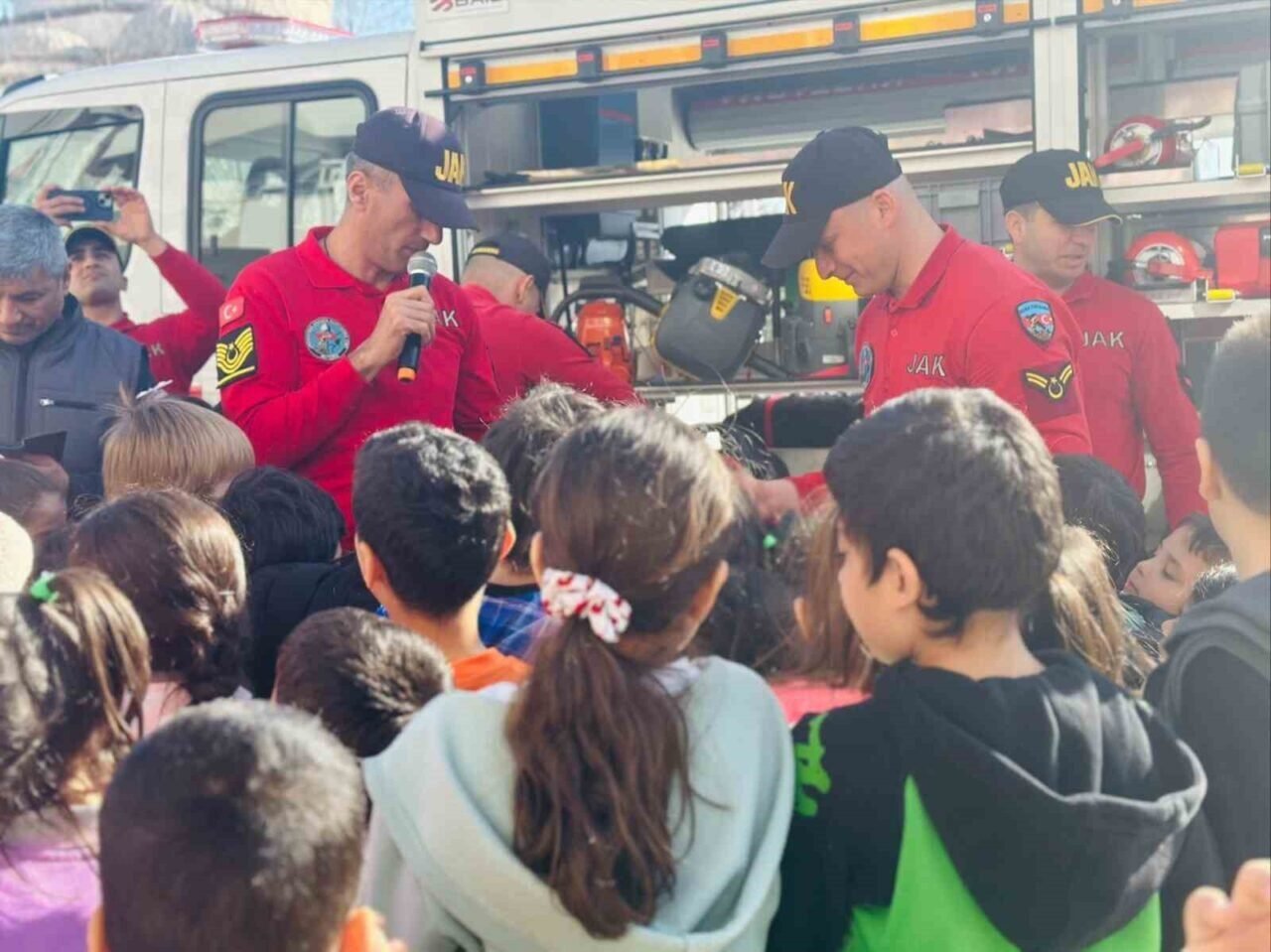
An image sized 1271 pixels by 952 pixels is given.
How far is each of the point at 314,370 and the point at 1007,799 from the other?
238 cm

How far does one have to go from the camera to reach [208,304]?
4.93 meters

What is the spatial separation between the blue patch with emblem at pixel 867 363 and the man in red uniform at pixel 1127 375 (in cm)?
68

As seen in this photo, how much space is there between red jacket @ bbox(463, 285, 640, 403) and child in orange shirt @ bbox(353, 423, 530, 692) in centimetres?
201

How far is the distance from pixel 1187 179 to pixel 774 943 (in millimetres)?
3061

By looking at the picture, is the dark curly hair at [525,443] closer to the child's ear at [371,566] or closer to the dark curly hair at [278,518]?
the child's ear at [371,566]

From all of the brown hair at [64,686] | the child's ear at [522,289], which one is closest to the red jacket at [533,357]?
the child's ear at [522,289]

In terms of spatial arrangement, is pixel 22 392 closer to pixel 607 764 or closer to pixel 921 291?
pixel 921 291

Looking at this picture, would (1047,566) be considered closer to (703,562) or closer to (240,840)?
(703,562)

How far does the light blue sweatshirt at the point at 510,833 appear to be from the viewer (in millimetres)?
1776


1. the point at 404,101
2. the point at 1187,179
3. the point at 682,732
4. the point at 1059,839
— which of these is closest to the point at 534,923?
the point at 682,732

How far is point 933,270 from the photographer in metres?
3.64

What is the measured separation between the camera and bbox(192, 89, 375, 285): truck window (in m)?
5.41

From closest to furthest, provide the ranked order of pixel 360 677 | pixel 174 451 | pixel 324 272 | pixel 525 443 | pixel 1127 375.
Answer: pixel 360 677, pixel 525 443, pixel 174 451, pixel 324 272, pixel 1127 375

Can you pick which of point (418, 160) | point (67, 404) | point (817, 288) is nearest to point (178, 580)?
point (418, 160)
